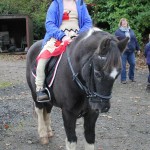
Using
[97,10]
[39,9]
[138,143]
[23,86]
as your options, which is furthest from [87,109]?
[39,9]

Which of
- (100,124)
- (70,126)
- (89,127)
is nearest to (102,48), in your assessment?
(70,126)

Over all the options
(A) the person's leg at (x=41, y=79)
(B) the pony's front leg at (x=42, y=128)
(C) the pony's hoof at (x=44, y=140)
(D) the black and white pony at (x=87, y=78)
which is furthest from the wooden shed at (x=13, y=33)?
(D) the black and white pony at (x=87, y=78)

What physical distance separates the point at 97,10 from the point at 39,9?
968 centimetres

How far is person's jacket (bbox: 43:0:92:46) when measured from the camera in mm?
4885

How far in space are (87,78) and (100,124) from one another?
Result: 311 centimetres

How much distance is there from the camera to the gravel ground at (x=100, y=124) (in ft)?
18.9

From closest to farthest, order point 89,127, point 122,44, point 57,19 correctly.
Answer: point 122,44
point 89,127
point 57,19

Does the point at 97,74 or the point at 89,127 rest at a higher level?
the point at 97,74

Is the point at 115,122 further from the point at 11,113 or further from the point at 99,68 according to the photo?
the point at 99,68

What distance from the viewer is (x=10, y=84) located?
12.0 meters

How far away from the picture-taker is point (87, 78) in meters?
3.94

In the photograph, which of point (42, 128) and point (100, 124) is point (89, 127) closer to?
point (42, 128)

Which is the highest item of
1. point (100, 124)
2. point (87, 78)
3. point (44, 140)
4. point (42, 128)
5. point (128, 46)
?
point (87, 78)

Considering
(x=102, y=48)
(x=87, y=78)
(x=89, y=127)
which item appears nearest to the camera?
(x=102, y=48)
